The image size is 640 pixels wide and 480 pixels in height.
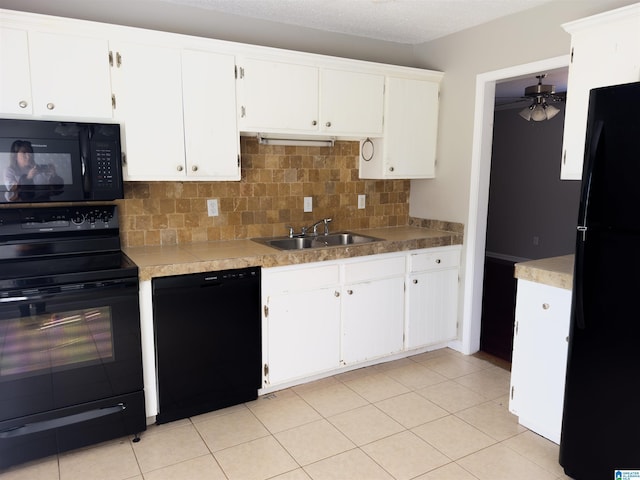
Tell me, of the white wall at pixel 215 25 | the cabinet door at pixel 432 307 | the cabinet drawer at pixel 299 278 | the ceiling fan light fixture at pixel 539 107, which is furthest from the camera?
the ceiling fan light fixture at pixel 539 107

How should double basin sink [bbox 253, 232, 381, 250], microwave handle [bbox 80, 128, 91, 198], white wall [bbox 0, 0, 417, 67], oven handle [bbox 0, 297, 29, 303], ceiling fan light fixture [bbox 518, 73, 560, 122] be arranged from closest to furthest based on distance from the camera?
1. oven handle [bbox 0, 297, 29, 303]
2. microwave handle [bbox 80, 128, 91, 198]
3. white wall [bbox 0, 0, 417, 67]
4. double basin sink [bbox 253, 232, 381, 250]
5. ceiling fan light fixture [bbox 518, 73, 560, 122]

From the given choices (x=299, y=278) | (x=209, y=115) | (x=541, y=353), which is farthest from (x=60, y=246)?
(x=541, y=353)

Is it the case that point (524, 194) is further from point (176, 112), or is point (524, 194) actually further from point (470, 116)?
point (176, 112)

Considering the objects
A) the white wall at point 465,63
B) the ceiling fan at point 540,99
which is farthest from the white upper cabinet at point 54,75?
the ceiling fan at point 540,99

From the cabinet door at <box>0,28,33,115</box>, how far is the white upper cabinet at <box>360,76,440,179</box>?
7.42 ft

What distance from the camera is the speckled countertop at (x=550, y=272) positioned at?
7.53ft

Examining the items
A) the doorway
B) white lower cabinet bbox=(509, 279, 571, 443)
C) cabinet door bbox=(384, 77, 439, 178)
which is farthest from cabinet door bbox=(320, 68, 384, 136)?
the doorway

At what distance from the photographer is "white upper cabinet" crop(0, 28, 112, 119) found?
2277mm

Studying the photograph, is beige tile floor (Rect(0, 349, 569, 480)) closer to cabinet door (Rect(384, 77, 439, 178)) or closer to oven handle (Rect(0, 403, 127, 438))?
oven handle (Rect(0, 403, 127, 438))

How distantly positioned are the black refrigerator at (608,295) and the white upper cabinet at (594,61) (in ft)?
1.46

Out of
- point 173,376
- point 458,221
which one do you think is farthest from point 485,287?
point 173,376

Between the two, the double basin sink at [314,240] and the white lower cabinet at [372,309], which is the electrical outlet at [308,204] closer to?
the double basin sink at [314,240]

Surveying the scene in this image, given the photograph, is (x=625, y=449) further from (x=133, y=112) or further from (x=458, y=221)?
(x=133, y=112)

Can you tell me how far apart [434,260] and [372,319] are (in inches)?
27.0
